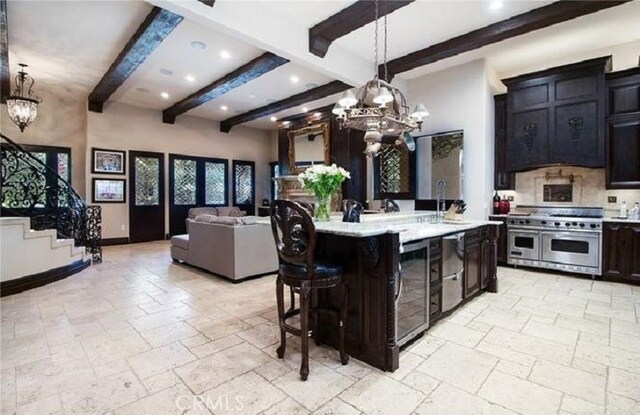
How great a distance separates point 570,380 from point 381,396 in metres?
1.35

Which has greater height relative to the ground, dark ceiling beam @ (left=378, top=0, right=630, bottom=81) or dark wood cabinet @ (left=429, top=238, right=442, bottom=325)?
dark ceiling beam @ (left=378, top=0, right=630, bottom=81)

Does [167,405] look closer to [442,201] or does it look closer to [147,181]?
[442,201]

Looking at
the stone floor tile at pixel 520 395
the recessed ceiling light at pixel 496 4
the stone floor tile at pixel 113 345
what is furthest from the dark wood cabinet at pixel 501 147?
the stone floor tile at pixel 113 345

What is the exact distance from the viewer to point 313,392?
2.05 meters

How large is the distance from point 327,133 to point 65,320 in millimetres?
6331

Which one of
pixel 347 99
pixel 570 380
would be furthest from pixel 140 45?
pixel 570 380

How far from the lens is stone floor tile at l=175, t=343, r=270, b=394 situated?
7.06 ft

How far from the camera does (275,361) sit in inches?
95.8

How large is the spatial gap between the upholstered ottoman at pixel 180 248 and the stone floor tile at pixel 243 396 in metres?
3.92

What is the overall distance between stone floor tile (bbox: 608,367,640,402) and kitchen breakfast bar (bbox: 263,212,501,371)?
125 cm

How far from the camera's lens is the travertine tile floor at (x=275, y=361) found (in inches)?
76.2

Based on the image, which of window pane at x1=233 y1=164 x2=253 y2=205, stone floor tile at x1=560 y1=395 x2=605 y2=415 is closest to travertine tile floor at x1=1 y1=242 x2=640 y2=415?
stone floor tile at x1=560 y1=395 x2=605 y2=415

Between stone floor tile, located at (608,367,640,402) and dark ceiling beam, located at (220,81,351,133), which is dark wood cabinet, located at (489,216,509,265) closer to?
stone floor tile, located at (608,367,640,402)

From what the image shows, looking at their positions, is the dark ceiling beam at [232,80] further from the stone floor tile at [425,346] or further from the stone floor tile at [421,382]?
the stone floor tile at [421,382]
